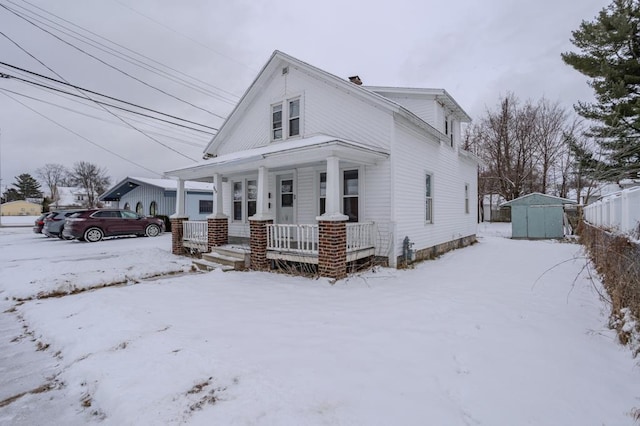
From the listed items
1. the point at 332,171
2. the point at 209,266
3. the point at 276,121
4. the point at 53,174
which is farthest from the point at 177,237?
the point at 53,174

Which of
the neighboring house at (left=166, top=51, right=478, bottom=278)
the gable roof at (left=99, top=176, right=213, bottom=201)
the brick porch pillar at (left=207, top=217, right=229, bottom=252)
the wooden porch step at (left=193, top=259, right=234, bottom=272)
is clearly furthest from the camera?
the gable roof at (left=99, top=176, right=213, bottom=201)

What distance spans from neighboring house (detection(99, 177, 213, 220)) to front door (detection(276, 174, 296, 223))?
1409 centimetres

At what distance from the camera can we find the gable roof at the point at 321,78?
822cm

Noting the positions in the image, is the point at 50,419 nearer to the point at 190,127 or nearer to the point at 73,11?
the point at 73,11

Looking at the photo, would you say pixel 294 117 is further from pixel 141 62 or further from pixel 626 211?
pixel 141 62

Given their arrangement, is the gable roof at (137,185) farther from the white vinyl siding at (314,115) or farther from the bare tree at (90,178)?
the bare tree at (90,178)

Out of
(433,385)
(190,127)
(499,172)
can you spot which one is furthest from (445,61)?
(433,385)

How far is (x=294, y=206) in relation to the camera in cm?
1034

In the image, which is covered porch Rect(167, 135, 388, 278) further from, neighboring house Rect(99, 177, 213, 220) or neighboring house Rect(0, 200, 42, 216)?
neighboring house Rect(0, 200, 42, 216)

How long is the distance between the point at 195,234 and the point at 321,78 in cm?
717

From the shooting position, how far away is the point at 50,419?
2.58 m

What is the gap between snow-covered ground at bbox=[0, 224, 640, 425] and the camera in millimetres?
2553

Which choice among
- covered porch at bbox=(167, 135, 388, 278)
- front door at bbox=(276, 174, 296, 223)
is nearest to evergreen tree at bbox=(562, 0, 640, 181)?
covered porch at bbox=(167, 135, 388, 278)

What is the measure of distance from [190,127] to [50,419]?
16763mm
